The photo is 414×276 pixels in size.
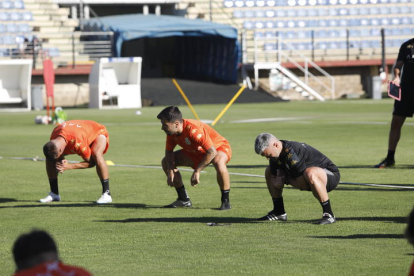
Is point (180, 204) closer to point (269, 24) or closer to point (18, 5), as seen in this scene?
point (18, 5)

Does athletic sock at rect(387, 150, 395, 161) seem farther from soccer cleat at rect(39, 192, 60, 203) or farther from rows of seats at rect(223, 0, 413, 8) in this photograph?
rows of seats at rect(223, 0, 413, 8)

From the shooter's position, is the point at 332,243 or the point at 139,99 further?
the point at 139,99

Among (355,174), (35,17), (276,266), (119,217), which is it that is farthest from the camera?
(35,17)

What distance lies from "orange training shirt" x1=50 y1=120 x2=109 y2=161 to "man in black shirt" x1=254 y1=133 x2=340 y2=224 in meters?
2.95

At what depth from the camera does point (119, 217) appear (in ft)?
32.4

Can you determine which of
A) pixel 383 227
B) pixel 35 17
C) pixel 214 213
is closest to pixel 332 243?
pixel 383 227

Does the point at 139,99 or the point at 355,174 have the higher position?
the point at 355,174

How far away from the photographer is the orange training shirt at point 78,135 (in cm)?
1084

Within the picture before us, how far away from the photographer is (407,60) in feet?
46.3

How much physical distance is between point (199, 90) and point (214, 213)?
3254 centimetres

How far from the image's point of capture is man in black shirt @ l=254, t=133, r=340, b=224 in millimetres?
8453

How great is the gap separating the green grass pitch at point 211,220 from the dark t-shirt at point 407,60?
144cm

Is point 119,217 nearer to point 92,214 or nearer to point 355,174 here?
point 92,214

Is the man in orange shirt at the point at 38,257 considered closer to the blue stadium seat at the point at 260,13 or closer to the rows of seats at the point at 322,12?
the rows of seats at the point at 322,12
